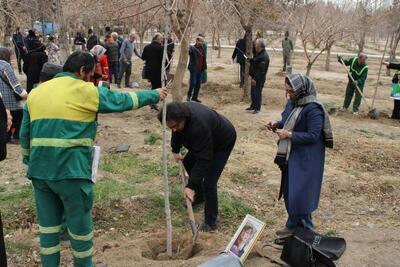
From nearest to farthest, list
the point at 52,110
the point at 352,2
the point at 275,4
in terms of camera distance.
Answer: the point at 52,110 < the point at 275,4 < the point at 352,2

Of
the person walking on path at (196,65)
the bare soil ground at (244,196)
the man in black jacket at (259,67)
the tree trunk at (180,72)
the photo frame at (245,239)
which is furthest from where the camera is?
the person walking on path at (196,65)

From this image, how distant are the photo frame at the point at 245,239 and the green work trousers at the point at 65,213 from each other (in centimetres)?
115

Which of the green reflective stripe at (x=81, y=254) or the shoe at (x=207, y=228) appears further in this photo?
the shoe at (x=207, y=228)

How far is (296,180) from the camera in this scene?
13.7 feet

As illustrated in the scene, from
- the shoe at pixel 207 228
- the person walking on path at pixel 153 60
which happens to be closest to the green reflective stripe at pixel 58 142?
the shoe at pixel 207 228

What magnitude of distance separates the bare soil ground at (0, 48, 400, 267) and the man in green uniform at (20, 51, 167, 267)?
836 mm

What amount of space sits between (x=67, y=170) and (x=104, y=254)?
49.7 inches

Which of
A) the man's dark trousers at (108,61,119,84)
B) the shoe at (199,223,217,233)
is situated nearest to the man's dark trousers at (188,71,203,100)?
the man's dark trousers at (108,61,119,84)

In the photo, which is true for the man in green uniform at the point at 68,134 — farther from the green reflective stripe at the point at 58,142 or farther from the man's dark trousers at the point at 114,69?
the man's dark trousers at the point at 114,69

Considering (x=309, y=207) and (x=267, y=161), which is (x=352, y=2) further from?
(x=309, y=207)

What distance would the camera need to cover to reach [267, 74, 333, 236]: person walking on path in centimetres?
402

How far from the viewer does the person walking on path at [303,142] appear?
402 centimetres

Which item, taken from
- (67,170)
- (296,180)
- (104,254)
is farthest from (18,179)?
(296,180)

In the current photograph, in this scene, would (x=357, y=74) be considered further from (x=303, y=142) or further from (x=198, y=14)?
(x=303, y=142)
